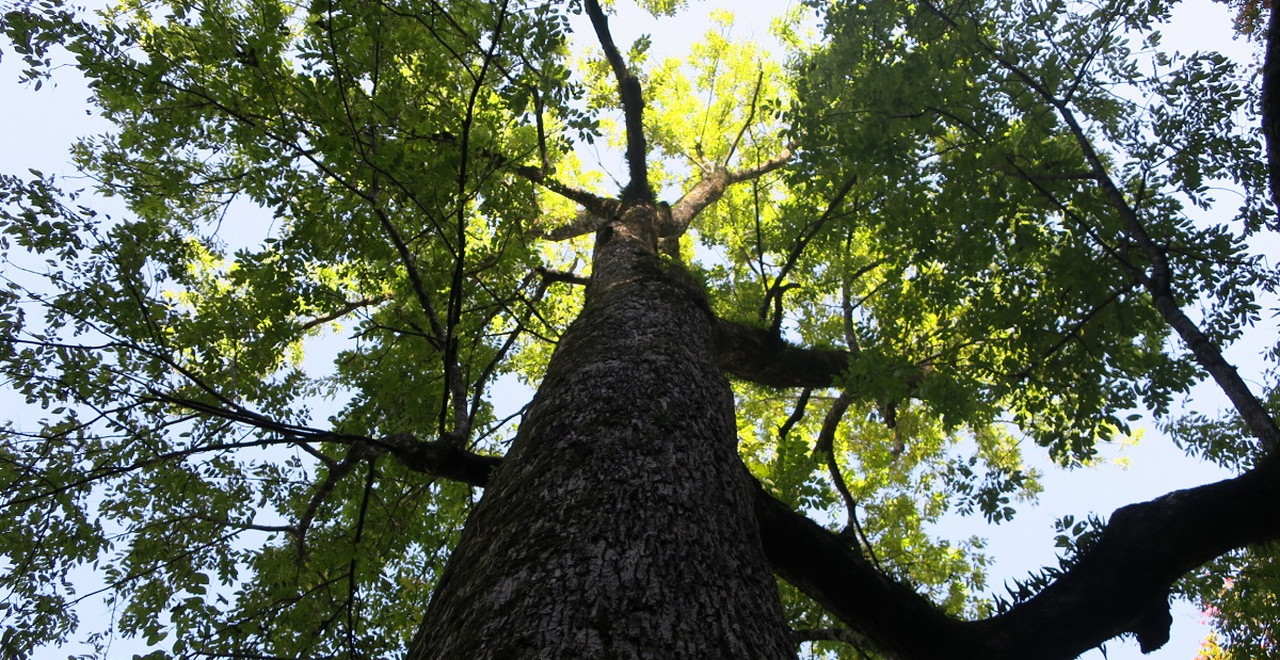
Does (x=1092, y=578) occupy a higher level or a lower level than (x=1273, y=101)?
lower

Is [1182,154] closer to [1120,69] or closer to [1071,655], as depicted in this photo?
[1120,69]

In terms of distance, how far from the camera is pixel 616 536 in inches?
75.1

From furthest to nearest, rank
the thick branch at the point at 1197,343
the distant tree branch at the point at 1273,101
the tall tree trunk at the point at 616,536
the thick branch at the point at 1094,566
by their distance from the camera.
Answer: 1. the thick branch at the point at 1094,566
2. the distant tree branch at the point at 1273,101
3. the thick branch at the point at 1197,343
4. the tall tree trunk at the point at 616,536

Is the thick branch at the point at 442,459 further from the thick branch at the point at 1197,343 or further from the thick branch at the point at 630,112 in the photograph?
the thick branch at the point at 630,112

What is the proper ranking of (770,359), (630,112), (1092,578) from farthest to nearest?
(630,112), (770,359), (1092,578)

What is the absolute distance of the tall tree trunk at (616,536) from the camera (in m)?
1.57

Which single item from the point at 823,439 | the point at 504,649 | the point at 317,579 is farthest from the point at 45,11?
the point at 823,439

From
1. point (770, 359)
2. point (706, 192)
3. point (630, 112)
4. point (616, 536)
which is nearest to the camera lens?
point (616, 536)

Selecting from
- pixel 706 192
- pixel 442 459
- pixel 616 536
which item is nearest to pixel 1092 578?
pixel 616 536

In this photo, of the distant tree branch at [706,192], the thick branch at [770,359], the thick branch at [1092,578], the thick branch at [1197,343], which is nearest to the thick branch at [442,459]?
the thick branch at [1092,578]

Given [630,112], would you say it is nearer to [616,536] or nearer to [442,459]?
[442,459]

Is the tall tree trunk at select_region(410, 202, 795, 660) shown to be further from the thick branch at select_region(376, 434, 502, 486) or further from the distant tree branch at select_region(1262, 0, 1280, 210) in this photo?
the distant tree branch at select_region(1262, 0, 1280, 210)

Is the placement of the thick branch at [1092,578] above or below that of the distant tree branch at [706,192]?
below

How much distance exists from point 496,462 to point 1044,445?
13.1 ft
